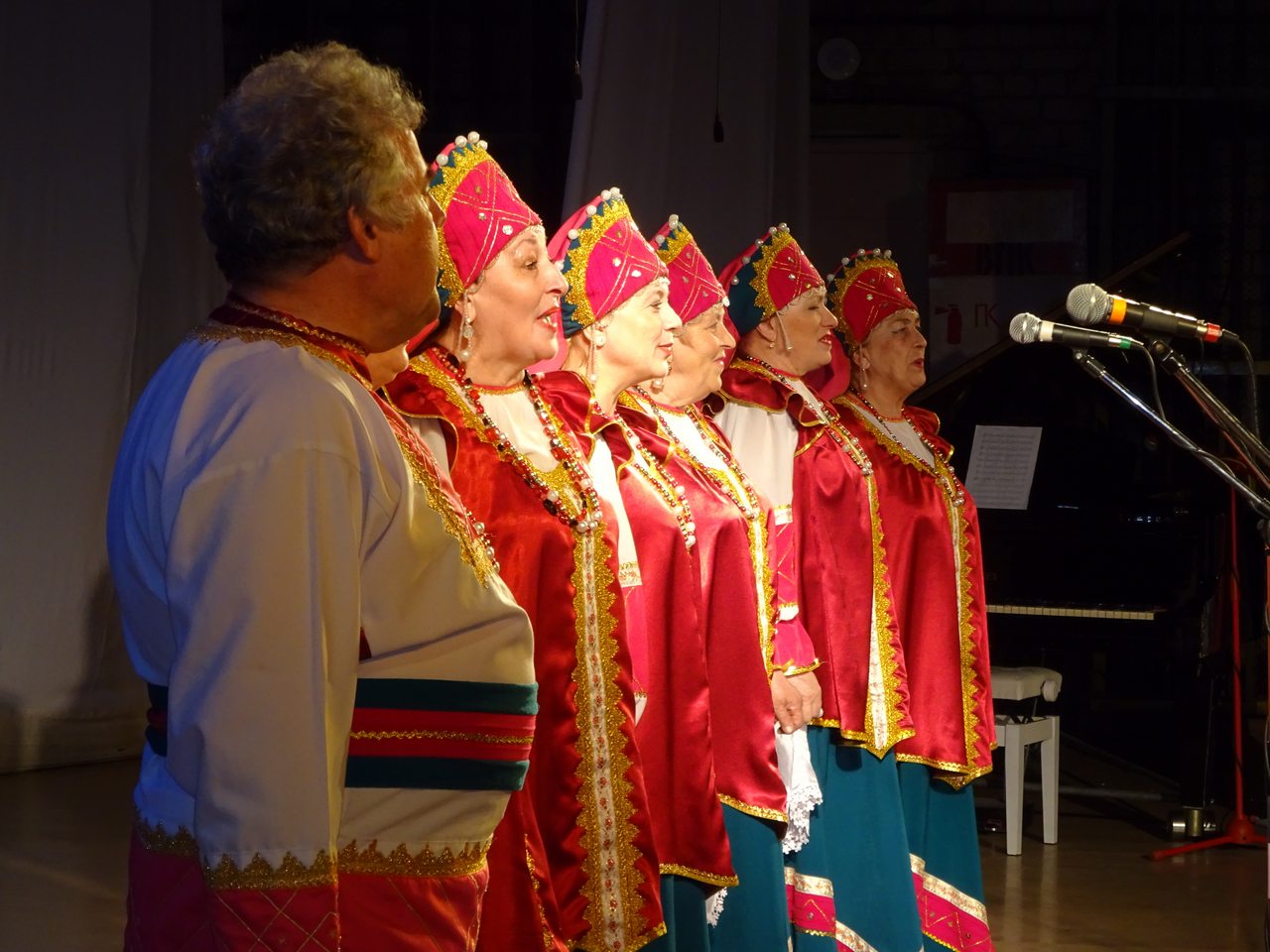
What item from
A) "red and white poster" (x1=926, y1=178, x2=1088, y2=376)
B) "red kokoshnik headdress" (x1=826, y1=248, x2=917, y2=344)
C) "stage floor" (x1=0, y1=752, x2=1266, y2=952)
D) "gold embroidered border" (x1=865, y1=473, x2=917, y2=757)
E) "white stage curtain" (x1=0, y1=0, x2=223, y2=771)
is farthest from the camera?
"red and white poster" (x1=926, y1=178, x2=1088, y2=376)

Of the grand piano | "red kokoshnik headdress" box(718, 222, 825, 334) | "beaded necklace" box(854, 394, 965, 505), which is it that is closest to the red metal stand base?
the grand piano

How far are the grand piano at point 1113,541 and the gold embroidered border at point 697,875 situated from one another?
355 cm

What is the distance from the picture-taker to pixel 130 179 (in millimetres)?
6812

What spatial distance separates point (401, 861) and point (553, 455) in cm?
108

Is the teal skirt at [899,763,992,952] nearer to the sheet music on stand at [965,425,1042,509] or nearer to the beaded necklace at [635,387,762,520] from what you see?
the beaded necklace at [635,387,762,520]

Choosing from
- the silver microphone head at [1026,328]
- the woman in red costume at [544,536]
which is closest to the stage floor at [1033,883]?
the silver microphone head at [1026,328]

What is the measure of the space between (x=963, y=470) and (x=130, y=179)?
11.6ft

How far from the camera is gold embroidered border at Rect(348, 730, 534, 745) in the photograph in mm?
1500

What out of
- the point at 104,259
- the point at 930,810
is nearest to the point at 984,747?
the point at 930,810

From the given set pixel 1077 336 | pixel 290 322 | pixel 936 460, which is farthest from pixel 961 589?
pixel 290 322

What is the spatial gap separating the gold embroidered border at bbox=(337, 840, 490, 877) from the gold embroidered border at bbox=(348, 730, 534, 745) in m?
0.09

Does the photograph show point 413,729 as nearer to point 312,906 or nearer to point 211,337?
point 312,906

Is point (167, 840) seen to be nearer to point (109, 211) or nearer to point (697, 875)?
point (697, 875)

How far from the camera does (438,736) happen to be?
1.53m
